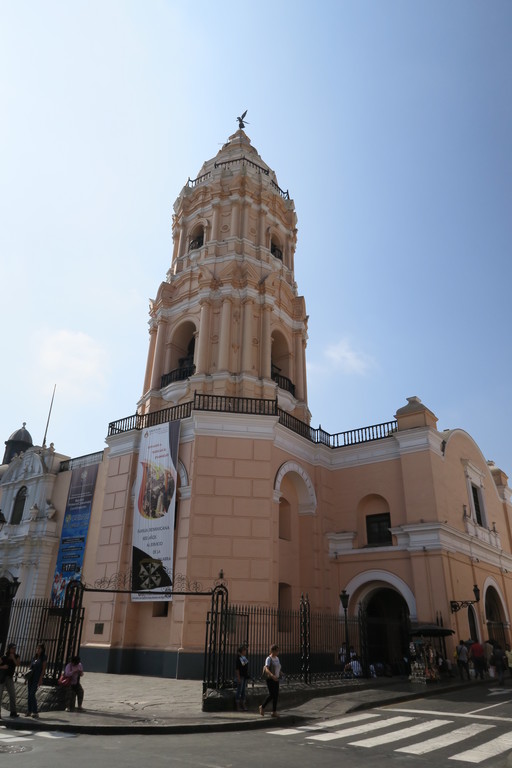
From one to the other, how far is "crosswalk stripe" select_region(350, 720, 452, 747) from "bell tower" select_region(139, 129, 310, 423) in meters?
14.3

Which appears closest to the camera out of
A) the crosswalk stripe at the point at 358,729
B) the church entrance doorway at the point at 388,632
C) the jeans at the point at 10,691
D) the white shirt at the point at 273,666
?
the crosswalk stripe at the point at 358,729

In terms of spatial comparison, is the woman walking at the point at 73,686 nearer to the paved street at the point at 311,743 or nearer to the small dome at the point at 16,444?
the paved street at the point at 311,743

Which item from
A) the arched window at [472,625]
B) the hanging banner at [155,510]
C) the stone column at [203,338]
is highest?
the stone column at [203,338]

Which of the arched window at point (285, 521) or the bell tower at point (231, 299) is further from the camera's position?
the bell tower at point (231, 299)

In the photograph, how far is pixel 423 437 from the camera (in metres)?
21.8

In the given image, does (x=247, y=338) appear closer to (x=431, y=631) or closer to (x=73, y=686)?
(x=431, y=631)

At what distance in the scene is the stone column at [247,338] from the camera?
77.9 feet

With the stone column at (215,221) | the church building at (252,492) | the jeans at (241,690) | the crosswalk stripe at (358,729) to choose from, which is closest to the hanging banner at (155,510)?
the church building at (252,492)

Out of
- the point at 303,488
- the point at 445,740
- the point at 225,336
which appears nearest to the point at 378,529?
the point at 303,488

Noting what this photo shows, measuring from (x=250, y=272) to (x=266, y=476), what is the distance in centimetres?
1019

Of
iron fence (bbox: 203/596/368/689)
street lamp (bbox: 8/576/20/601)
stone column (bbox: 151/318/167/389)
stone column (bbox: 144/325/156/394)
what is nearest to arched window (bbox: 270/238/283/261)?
stone column (bbox: 151/318/167/389)

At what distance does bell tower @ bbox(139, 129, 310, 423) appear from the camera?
78.7 feet

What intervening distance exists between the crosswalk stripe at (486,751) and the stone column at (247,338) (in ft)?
54.3

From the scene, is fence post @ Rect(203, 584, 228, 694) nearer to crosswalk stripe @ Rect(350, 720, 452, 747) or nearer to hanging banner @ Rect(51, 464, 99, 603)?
crosswalk stripe @ Rect(350, 720, 452, 747)
